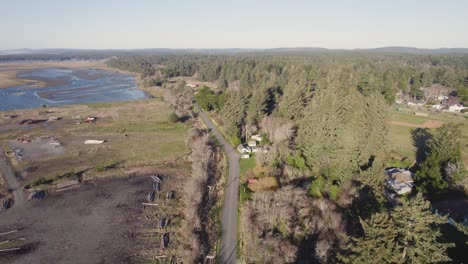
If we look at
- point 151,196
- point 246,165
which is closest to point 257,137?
point 246,165

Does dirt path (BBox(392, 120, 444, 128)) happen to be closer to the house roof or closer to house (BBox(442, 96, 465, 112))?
house (BBox(442, 96, 465, 112))

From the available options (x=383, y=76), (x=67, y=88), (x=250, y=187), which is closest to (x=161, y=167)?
(x=250, y=187)

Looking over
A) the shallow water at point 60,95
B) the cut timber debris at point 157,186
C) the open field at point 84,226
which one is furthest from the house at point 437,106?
the shallow water at point 60,95

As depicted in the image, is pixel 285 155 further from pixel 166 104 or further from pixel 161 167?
pixel 166 104

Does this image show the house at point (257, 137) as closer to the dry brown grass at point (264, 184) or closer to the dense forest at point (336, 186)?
the dense forest at point (336, 186)

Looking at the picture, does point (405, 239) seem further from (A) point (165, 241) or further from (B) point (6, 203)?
(B) point (6, 203)

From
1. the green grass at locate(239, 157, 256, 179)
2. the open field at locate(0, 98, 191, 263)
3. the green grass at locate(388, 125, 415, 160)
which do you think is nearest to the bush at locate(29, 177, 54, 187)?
the open field at locate(0, 98, 191, 263)
